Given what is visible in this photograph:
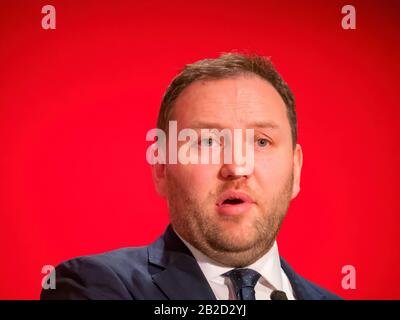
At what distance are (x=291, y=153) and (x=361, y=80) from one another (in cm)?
60

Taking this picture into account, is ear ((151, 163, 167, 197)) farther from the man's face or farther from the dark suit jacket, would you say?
the dark suit jacket

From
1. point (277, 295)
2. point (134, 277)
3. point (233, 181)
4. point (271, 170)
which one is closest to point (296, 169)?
point (271, 170)

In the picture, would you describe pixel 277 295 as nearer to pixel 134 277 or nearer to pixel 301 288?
pixel 301 288

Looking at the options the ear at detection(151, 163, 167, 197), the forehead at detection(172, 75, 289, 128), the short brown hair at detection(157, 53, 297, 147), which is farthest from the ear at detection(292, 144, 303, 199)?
the ear at detection(151, 163, 167, 197)

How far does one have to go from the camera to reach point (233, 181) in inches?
67.1

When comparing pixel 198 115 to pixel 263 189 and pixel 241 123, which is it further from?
pixel 263 189

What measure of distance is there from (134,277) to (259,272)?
39cm

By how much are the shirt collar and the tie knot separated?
2cm

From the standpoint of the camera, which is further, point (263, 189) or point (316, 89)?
point (316, 89)

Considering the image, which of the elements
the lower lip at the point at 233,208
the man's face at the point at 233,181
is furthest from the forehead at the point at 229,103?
the lower lip at the point at 233,208

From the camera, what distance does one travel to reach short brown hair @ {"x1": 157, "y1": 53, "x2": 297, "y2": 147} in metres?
1.84

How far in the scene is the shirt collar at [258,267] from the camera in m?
1.77

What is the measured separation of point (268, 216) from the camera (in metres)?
1.78
